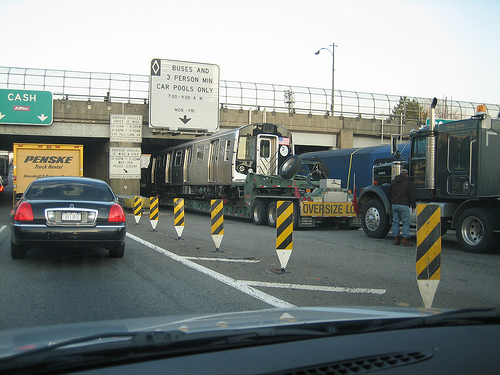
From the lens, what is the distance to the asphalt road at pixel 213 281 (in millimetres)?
5535

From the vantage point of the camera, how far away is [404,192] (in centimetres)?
1146

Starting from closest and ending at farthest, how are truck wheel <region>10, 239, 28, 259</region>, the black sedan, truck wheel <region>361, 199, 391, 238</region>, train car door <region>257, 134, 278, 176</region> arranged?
the black sedan, truck wheel <region>10, 239, 28, 259</region>, truck wheel <region>361, 199, 391, 238</region>, train car door <region>257, 134, 278, 176</region>

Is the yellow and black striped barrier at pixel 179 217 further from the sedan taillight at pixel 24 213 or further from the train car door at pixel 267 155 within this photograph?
the train car door at pixel 267 155

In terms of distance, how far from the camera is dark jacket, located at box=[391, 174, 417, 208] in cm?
1145

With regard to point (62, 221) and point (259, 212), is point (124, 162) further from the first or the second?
point (62, 221)

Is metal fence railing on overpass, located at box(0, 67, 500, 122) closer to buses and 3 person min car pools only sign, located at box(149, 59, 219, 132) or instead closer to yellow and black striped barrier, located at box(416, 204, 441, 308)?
buses and 3 person min car pools only sign, located at box(149, 59, 219, 132)

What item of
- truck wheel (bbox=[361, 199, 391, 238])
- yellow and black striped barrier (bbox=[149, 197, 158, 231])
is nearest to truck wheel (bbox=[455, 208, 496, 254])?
truck wheel (bbox=[361, 199, 391, 238])

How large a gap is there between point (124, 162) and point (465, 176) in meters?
19.5

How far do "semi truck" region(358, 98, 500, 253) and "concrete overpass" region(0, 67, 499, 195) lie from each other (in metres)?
18.4

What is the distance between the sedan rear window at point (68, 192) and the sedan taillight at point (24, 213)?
35 centimetres

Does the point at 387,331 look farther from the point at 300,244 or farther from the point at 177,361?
the point at 300,244

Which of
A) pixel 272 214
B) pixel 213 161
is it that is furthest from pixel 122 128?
pixel 272 214

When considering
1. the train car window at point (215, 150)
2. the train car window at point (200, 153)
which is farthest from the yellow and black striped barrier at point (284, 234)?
the train car window at point (200, 153)

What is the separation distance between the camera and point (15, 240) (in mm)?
7957
